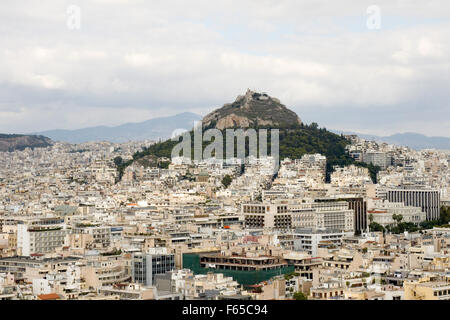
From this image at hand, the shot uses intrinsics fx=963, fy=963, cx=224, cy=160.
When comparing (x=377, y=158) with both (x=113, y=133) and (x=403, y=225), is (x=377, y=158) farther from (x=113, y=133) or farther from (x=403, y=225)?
(x=113, y=133)

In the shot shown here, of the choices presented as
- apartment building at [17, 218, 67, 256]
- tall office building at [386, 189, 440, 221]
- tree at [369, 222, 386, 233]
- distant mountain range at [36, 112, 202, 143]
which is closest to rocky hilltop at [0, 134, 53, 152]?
distant mountain range at [36, 112, 202, 143]

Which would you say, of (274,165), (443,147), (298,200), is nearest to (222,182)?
(274,165)

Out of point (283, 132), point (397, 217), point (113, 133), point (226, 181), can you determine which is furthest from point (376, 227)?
point (113, 133)

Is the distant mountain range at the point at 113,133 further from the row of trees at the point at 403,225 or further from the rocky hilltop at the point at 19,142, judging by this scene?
the row of trees at the point at 403,225

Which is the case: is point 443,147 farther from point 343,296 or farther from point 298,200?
point 343,296

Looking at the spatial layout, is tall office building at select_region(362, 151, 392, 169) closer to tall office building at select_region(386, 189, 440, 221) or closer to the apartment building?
tall office building at select_region(386, 189, 440, 221)

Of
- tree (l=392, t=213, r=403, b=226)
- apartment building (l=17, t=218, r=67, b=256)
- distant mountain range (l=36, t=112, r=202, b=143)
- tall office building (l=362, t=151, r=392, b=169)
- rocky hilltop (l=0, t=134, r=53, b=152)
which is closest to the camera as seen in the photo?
apartment building (l=17, t=218, r=67, b=256)
